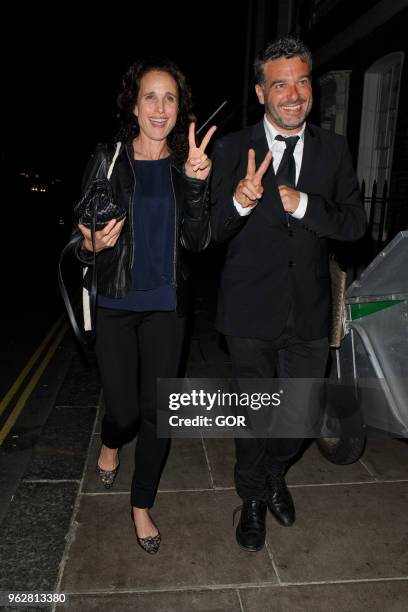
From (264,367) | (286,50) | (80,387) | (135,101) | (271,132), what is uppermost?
(286,50)

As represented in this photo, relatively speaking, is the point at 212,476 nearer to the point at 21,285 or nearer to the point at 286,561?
the point at 286,561

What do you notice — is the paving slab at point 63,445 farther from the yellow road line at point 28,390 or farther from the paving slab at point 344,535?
the paving slab at point 344,535

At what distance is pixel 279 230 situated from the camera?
2.69 m

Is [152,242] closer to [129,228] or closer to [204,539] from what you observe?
[129,228]

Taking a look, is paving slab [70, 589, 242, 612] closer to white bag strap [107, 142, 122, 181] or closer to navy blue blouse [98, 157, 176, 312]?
navy blue blouse [98, 157, 176, 312]

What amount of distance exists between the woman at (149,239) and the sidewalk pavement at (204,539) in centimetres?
26

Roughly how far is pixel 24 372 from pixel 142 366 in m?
3.61

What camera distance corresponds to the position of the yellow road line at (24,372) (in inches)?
202

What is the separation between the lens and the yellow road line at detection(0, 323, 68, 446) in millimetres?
4531

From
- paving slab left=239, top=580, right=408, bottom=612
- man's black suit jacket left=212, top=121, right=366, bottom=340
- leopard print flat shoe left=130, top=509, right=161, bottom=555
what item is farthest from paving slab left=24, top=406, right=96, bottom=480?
man's black suit jacket left=212, top=121, right=366, bottom=340

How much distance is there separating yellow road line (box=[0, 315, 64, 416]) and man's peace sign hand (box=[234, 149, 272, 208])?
341cm

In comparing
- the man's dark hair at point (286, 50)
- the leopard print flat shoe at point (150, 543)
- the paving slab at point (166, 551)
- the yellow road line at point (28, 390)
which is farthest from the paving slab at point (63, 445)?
the man's dark hair at point (286, 50)

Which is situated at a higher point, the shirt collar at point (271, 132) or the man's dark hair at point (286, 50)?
the man's dark hair at point (286, 50)

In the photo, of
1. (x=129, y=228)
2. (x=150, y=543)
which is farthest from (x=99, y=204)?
(x=150, y=543)
